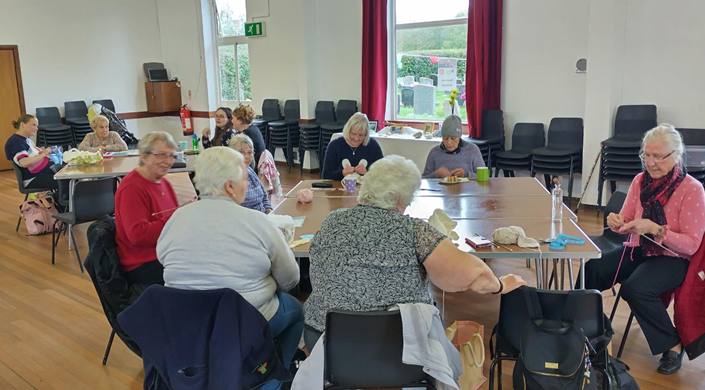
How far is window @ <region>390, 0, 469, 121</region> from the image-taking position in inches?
291

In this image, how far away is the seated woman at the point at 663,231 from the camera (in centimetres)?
279

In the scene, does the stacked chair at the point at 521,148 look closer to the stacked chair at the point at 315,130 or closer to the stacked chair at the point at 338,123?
Result: the stacked chair at the point at 338,123

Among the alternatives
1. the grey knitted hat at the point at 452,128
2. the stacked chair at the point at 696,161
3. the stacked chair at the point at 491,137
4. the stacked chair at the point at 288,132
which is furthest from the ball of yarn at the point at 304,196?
the stacked chair at the point at 288,132

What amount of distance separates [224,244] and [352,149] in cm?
262

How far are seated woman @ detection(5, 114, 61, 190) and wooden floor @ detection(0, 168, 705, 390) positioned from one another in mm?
735

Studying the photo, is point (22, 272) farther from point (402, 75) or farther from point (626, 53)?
point (626, 53)

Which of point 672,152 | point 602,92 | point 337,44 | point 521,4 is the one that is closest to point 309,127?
point 337,44

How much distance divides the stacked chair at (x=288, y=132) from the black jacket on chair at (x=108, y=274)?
604cm

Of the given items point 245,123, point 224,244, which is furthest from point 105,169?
point 224,244

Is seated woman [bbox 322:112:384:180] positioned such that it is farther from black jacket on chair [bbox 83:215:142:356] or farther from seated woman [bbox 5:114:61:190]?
seated woman [bbox 5:114:61:190]

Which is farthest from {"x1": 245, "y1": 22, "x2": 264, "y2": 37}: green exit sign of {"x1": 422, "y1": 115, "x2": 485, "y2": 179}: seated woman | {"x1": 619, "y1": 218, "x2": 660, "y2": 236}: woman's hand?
{"x1": 619, "y1": 218, "x2": 660, "y2": 236}: woman's hand

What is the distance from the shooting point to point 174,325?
A: 2.03m

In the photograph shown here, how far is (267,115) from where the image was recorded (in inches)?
368

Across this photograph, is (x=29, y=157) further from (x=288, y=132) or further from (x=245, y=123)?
(x=288, y=132)
